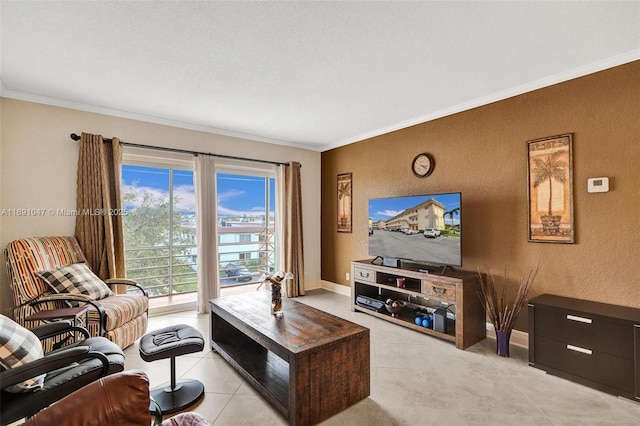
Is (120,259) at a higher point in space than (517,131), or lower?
lower

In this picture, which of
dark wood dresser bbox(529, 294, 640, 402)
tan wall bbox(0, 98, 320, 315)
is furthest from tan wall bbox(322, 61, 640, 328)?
tan wall bbox(0, 98, 320, 315)

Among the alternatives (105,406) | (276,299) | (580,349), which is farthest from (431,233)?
(105,406)

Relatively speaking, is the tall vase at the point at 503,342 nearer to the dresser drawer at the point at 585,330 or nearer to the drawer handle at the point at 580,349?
the dresser drawer at the point at 585,330

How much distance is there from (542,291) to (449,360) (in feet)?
3.73

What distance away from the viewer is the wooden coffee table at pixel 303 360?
184 centimetres

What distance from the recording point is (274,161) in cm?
499

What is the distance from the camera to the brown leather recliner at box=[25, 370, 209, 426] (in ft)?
3.26

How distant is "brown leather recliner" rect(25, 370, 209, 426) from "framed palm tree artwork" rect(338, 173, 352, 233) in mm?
4082

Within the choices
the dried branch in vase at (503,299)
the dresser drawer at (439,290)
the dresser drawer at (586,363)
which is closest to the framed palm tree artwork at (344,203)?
the dresser drawer at (439,290)

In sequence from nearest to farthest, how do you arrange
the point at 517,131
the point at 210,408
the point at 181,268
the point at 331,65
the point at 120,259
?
the point at 210,408
the point at 331,65
the point at 517,131
the point at 120,259
the point at 181,268

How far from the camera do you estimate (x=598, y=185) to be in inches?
100

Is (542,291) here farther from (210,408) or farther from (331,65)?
(210,408)

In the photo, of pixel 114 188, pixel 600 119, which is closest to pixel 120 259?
pixel 114 188

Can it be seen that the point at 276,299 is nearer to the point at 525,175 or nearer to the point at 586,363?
the point at 586,363
